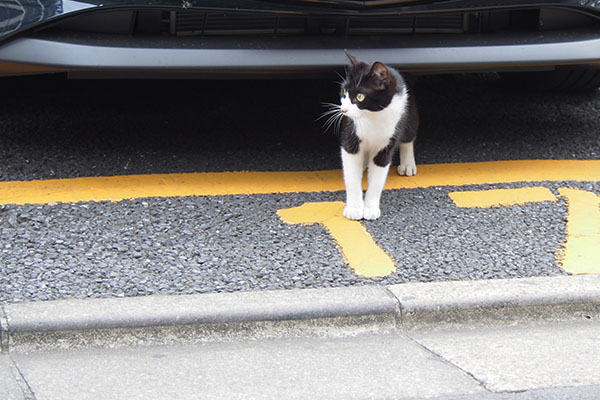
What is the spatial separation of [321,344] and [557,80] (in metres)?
3.04

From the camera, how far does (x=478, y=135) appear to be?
462cm

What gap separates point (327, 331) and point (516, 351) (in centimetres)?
60

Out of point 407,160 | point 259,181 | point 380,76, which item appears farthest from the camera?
point 407,160

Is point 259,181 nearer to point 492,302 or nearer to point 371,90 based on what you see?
point 371,90

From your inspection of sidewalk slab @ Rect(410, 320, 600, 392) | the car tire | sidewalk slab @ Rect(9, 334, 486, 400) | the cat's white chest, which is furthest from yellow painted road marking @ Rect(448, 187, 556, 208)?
the car tire

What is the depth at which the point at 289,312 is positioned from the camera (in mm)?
2713

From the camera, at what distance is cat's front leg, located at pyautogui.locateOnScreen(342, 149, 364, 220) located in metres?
3.53

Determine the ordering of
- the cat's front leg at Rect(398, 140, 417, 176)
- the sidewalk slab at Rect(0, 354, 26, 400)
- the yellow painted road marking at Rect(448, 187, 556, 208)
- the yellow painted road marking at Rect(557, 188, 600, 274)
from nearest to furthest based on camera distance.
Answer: the sidewalk slab at Rect(0, 354, 26, 400) → the yellow painted road marking at Rect(557, 188, 600, 274) → the yellow painted road marking at Rect(448, 187, 556, 208) → the cat's front leg at Rect(398, 140, 417, 176)

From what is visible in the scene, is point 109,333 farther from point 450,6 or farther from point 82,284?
point 450,6

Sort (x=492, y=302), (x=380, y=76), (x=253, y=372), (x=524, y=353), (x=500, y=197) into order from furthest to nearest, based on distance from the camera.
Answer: (x=500, y=197) < (x=380, y=76) < (x=492, y=302) < (x=524, y=353) < (x=253, y=372)

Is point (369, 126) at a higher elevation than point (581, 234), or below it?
higher

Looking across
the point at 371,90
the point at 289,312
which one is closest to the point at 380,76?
the point at 371,90

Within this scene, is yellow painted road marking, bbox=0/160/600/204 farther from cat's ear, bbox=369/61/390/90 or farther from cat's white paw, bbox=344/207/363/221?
cat's ear, bbox=369/61/390/90

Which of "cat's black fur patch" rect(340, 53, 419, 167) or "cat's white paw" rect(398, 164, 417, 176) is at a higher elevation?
"cat's black fur patch" rect(340, 53, 419, 167)
